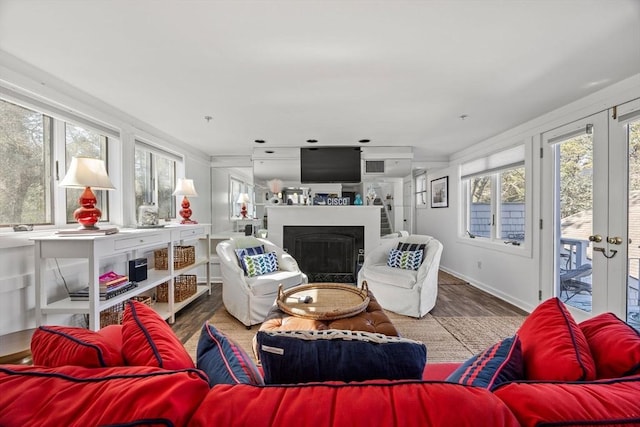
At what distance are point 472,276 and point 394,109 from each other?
3.08m

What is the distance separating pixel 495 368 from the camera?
0.77m

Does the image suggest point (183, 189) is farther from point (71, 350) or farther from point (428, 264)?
point (428, 264)

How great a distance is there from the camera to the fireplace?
14.6ft

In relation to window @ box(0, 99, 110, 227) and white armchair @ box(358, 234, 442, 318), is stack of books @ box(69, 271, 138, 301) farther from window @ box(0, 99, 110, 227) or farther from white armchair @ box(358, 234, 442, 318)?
white armchair @ box(358, 234, 442, 318)

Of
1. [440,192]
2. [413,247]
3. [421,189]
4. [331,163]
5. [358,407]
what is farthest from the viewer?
[421,189]

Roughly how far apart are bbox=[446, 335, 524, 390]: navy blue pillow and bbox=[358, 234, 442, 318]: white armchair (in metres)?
2.16

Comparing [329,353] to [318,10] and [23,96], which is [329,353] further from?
[23,96]

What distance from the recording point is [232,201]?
5.01m

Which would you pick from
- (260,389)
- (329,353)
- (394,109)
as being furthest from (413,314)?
(260,389)

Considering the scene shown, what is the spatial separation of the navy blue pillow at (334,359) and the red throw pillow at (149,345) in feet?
0.85

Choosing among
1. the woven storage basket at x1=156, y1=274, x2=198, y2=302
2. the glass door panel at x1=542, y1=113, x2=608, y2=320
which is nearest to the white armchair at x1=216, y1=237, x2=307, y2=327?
the woven storage basket at x1=156, y1=274, x2=198, y2=302

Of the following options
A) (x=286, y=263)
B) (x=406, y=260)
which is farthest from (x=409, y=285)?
(x=286, y=263)

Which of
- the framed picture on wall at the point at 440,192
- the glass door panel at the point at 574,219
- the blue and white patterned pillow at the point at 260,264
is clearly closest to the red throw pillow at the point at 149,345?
the blue and white patterned pillow at the point at 260,264

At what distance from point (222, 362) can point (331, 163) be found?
12.4 feet
